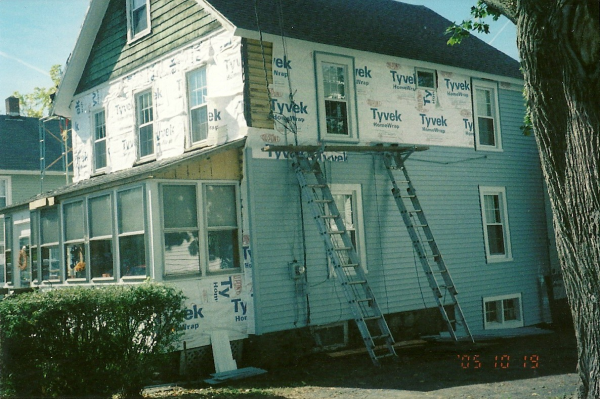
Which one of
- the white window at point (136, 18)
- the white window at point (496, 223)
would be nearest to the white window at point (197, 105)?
the white window at point (136, 18)

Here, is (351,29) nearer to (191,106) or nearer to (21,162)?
(191,106)

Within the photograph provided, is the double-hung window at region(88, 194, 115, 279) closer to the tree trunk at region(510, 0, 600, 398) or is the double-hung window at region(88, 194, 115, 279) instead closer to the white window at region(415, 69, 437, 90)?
the white window at region(415, 69, 437, 90)

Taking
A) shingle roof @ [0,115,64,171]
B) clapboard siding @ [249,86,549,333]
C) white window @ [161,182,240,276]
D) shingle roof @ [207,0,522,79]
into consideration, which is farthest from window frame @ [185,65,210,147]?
shingle roof @ [0,115,64,171]

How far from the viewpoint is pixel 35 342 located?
8422 millimetres

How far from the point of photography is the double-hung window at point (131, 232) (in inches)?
469

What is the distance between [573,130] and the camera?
6344 mm

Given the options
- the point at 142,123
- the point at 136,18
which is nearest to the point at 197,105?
the point at 142,123

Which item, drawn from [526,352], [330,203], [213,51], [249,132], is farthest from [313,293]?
[213,51]

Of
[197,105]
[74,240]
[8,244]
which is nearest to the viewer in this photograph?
[197,105]

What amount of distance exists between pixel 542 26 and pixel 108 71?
12.5 m

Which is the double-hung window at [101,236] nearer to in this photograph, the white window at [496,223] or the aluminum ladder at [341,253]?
the aluminum ladder at [341,253]

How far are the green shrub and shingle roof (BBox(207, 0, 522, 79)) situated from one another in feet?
18.9

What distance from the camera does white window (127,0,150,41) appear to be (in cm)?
1536

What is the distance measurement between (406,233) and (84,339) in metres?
7.95
